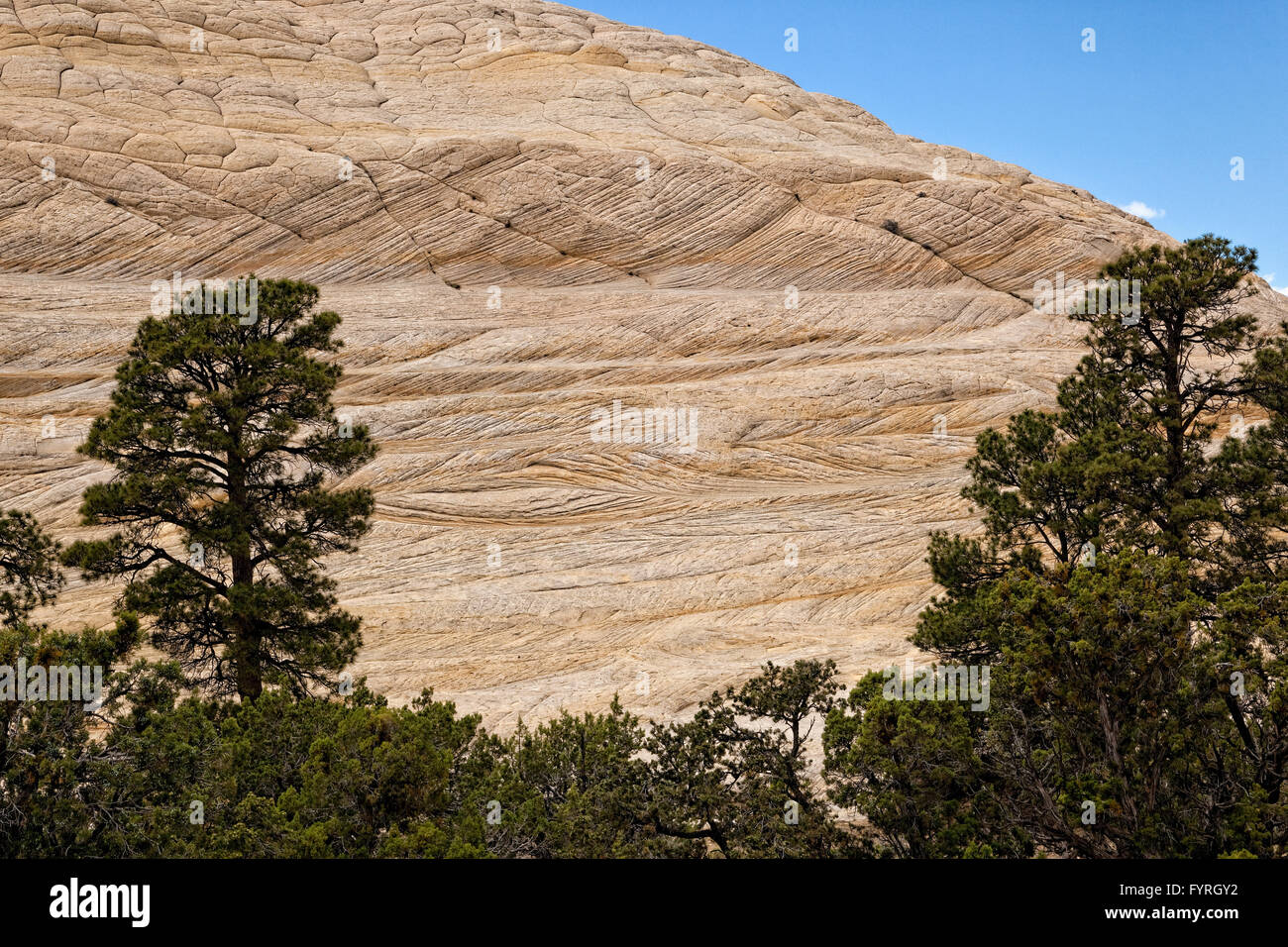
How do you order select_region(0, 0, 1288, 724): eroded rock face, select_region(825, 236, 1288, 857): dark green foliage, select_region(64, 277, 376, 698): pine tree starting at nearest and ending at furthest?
select_region(825, 236, 1288, 857): dark green foliage
select_region(64, 277, 376, 698): pine tree
select_region(0, 0, 1288, 724): eroded rock face

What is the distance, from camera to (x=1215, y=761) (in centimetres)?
1550

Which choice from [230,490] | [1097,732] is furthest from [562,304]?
[1097,732]

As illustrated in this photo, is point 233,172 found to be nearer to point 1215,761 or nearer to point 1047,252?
point 1047,252

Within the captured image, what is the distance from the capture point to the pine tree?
2198 centimetres

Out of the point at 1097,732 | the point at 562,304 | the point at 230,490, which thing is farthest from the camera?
the point at 562,304

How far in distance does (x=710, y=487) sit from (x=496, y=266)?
1679 cm

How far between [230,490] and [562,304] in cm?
2450

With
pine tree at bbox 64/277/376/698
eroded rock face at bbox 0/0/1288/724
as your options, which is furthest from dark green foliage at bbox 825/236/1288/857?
pine tree at bbox 64/277/376/698

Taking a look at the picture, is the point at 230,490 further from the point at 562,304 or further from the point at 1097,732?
the point at 562,304

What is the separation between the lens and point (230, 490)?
76.3ft

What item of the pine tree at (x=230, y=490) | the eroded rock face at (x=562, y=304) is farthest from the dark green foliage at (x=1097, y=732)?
the pine tree at (x=230, y=490)

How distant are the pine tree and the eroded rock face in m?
6.64

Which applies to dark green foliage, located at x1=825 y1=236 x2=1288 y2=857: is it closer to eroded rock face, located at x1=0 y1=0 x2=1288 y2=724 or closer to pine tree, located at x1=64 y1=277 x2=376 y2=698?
eroded rock face, located at x1=0 y1=0 x2=1288 y2=724
